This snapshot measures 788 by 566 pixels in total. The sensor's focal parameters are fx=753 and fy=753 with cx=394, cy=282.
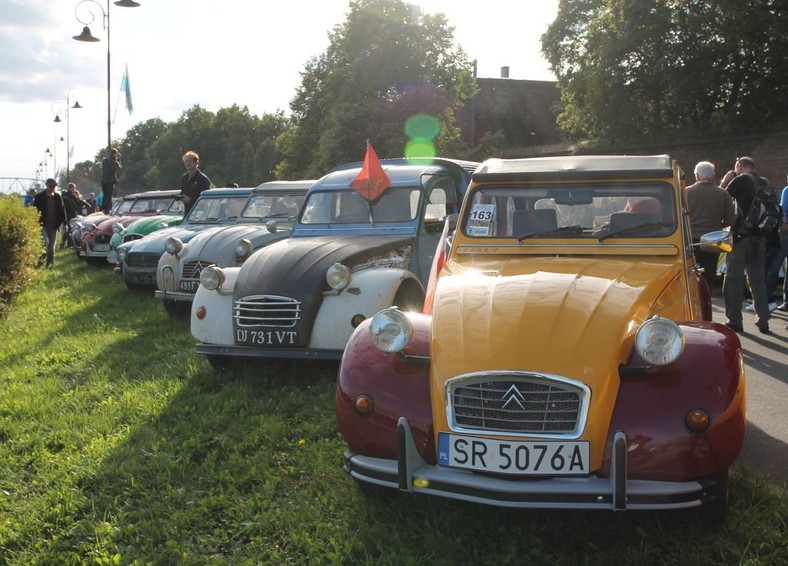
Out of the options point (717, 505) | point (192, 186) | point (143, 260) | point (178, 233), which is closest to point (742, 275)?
point (717, 505)

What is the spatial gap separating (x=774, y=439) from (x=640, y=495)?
88.0 inches

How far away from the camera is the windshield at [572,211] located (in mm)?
4750

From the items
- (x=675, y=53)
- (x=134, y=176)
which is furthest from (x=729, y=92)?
(x=134, y=176)

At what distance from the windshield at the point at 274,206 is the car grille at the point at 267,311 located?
15.5 ft

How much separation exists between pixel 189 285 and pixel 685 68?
22785mm

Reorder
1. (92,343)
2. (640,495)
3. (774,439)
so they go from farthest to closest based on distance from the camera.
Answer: (92,343) → (774,439) → (640,495)

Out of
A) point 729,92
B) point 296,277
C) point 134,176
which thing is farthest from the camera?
point 134,176

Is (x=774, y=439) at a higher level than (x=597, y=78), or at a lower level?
lower

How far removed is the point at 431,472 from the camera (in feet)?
10.8

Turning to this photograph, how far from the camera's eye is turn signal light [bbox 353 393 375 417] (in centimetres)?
354

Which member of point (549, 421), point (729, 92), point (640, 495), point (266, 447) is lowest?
point (266, 447)

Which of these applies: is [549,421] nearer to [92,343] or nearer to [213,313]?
[213,313]

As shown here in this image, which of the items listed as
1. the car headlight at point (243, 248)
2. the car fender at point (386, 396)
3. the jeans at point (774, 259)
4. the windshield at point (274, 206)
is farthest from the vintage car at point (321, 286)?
the jeans at point (774, 259)

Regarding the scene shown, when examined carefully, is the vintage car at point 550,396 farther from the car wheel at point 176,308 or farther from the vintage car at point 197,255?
the car wheel at point 176,308
